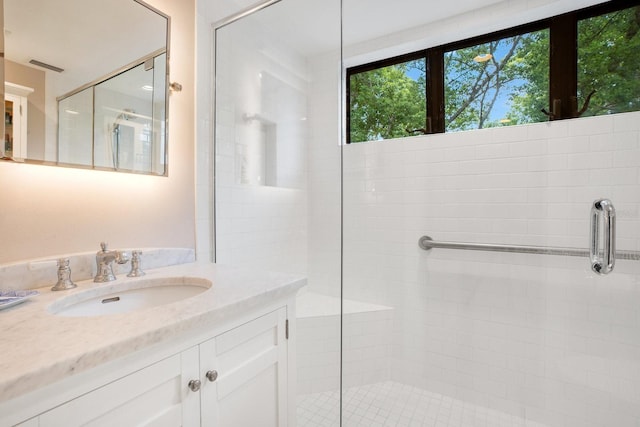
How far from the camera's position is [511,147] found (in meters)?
1.77

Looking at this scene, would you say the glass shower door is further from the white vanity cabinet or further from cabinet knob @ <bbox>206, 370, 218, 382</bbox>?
cabinet knob @ <bbox>206, 370, 218, 382</bbox>

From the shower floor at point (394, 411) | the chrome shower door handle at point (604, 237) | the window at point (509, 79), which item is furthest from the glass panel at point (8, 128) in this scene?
the chrome shower door handle at point (604, 237)

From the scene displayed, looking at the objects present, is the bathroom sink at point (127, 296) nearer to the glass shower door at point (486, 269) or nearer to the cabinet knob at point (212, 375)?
the cabinet knob at point (212, 375)

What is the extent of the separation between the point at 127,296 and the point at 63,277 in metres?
0.18

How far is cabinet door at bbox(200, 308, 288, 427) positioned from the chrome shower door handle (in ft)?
4.68

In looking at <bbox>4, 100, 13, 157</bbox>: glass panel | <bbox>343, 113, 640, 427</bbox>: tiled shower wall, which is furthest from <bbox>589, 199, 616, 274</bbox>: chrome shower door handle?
<bbox>4, 100, 13, 157</bbox>: glass panel

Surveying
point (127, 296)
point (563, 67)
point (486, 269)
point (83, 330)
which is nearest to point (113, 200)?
point (127, 296)

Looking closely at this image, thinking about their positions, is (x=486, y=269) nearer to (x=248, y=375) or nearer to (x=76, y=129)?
(x=248, y=375)

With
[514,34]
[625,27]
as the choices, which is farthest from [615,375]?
[514,34]

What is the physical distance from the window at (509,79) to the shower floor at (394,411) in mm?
1568

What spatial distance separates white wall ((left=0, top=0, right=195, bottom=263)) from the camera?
97 centimetres

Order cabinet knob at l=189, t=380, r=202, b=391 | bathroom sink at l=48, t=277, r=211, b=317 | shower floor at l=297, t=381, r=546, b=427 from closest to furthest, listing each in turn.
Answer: cabinet knob at l=189, t=380, r=202, b=391 < bathroom sink at l=48, t=277, r=211, b=317 < shower floor at l=297, t=381, r=546, b=427

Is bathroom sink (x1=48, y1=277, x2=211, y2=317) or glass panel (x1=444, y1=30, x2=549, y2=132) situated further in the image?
glass panel (x1=444, y1=30, x2=549, y2=132)

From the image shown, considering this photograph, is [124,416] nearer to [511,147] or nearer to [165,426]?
[165,426]
